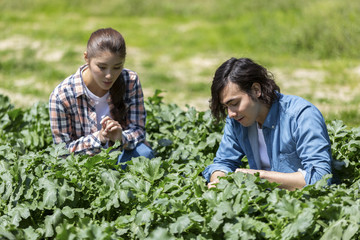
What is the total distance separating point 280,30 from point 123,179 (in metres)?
6.82

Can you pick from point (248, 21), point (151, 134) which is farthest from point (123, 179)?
point (248, 21)

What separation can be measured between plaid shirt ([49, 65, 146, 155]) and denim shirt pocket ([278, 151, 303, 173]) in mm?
1120

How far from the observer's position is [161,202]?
2.79 metres

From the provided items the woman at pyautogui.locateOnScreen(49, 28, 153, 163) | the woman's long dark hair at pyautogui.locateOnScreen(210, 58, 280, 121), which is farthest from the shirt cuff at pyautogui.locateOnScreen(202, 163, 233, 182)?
the woman at pyautogui.locateOnScreen(49, 28, 153, 163)

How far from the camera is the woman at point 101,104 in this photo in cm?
353

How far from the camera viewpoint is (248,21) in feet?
33.8

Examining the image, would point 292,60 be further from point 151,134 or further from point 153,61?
point 151,134

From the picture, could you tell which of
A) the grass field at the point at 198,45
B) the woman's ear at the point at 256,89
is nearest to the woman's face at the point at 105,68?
the woman's ear at the point at 256,89

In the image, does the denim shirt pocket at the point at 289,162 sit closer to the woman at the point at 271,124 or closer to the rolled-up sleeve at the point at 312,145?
the woman at the point at 271,124

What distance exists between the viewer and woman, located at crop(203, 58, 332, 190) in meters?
3.03

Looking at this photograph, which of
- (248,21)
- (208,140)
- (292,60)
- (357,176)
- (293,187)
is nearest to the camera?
(293,187)

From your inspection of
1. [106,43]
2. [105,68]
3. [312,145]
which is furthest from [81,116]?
[312,145]

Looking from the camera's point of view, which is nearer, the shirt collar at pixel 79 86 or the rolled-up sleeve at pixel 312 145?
the rolled-up sleeve at pixel 312 145

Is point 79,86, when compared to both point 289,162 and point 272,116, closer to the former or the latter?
point 272,116
